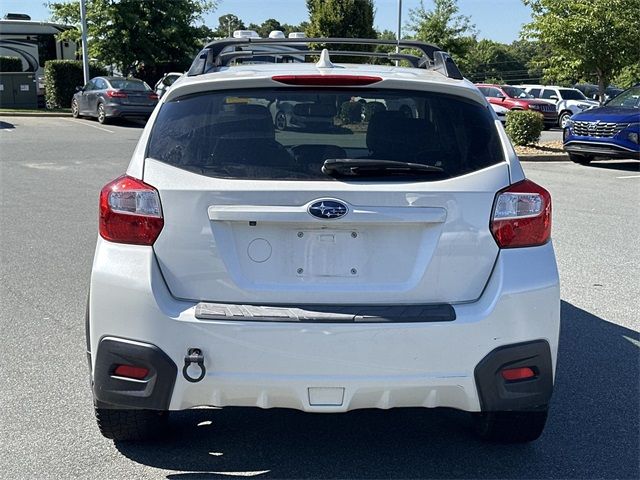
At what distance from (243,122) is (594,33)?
18.8 meters

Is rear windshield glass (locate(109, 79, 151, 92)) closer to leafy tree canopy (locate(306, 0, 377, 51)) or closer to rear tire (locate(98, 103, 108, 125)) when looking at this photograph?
rear tire (locate(98, 103, 108, 125))

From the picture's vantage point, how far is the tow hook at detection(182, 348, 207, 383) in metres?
3.01

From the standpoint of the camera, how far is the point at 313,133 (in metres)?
3.40

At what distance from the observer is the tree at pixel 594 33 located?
19.7 metres

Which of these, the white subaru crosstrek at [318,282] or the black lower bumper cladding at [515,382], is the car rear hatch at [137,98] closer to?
the white subaru crosstrek at [318,282]

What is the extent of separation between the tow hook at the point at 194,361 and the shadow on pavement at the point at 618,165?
1472 centimetres

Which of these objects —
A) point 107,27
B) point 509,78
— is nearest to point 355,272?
point 107,27

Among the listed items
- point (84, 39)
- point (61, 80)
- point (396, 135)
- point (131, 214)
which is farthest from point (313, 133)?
point (61, 80)

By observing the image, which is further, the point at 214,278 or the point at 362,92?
the point at 362,92

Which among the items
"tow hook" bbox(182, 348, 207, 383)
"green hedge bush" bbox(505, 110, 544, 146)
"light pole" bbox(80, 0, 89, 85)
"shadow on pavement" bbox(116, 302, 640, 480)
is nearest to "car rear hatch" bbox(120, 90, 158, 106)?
"light pole" bbox(80, 0, 89, 85)

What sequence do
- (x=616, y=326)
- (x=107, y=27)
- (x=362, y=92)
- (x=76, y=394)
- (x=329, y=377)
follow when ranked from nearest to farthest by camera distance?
(x=329, y=377), (x=362, y=92), (x=76, y=394), (x=616, y=326), (x=107, y=27)

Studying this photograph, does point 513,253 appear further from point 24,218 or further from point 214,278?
point 24,218

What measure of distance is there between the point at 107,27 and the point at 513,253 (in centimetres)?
3074

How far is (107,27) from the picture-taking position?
31094 mm
